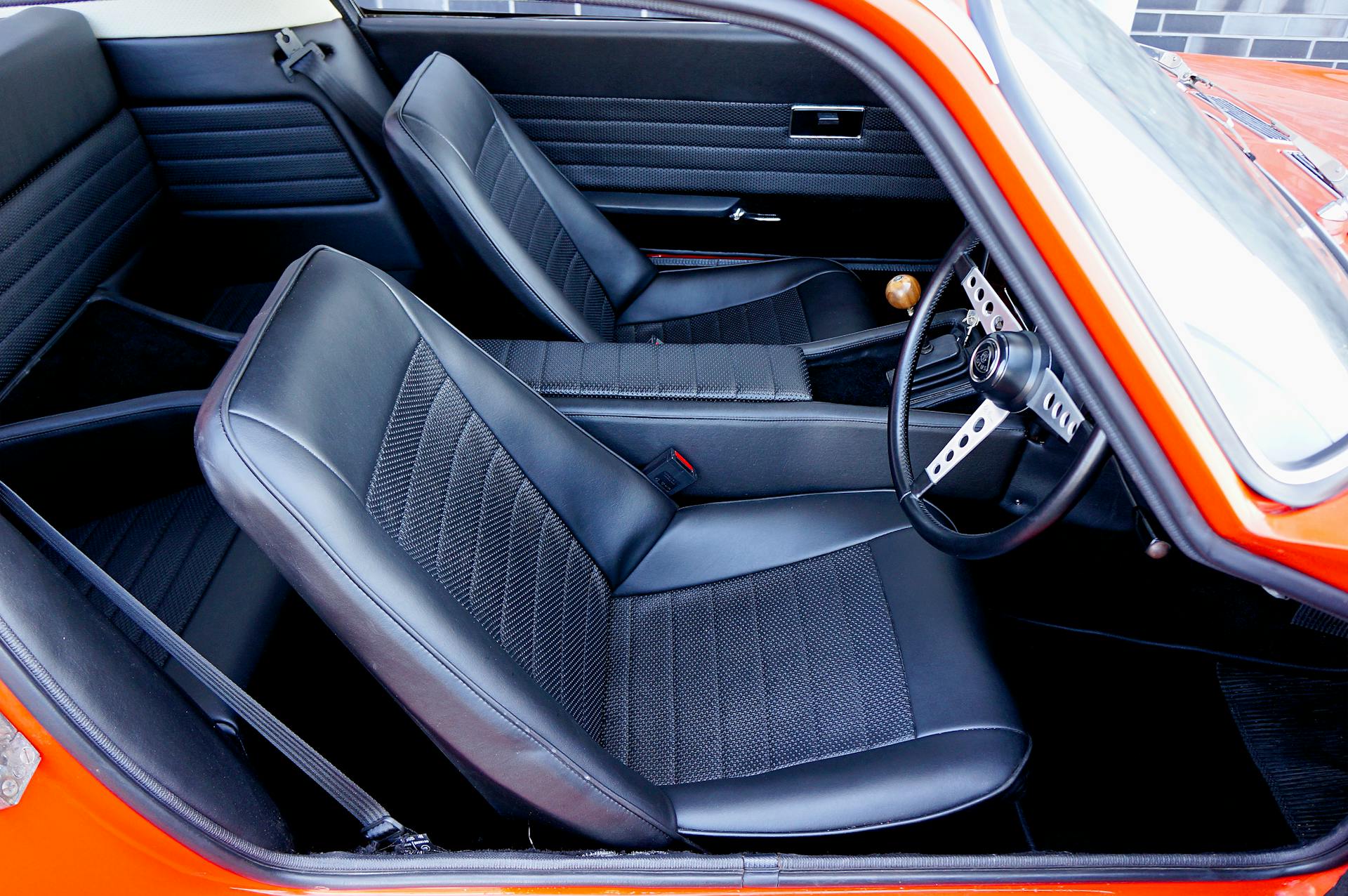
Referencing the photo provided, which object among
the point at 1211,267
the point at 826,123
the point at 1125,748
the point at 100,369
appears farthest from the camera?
the point at 826,123

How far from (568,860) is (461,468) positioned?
47 cm

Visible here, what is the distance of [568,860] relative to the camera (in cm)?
90

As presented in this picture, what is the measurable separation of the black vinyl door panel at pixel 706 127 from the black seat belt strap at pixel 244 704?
5.36ft

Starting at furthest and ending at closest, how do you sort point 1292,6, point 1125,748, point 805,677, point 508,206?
point 1292,6 < point 508,206 < point 1125,748 < point 805,677

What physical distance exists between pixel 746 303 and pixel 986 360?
1.14 metres

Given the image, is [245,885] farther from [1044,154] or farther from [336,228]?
[336,228]

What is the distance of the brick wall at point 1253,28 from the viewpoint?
10.2 ft

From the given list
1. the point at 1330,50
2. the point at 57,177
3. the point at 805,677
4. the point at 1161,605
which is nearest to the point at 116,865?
the point at 805,677

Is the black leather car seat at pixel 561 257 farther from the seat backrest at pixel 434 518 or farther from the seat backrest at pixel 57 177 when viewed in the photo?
the seat backrest at pixel 57 177

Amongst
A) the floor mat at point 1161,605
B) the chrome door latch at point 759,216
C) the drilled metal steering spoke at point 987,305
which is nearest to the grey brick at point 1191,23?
the chrome door latch at point 759,216

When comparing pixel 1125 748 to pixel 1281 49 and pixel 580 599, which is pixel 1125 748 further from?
pixel 1281 49

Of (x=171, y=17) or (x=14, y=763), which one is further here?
(x=171, y=17)

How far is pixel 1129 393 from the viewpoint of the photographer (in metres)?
0.79

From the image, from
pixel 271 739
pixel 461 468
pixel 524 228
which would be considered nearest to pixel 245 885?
pixel 271 739
